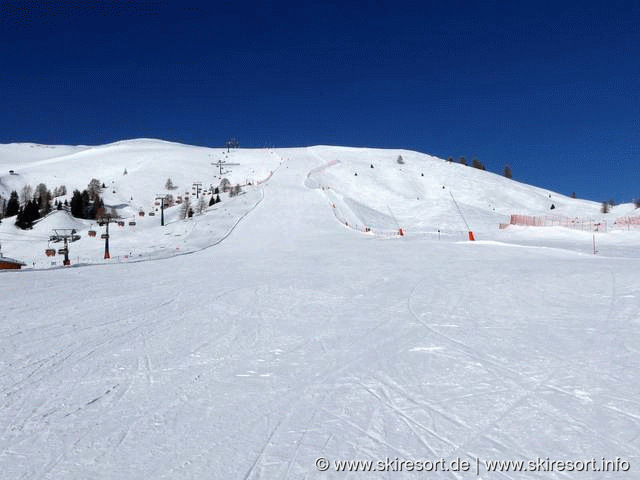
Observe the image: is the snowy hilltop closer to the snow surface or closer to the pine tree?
the pine tree

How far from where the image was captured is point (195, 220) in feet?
132

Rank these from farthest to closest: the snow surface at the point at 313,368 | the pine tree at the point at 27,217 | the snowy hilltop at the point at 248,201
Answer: the pine tree at the point at 27,217 < the snowy hilltop at the point at 248,201 < the snow surface at the point at 313,368

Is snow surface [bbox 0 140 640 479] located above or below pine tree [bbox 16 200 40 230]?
below

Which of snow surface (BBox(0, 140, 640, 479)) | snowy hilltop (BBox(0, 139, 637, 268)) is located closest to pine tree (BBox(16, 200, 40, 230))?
snowy hilltop (BBox(0, 139, 637, 268))

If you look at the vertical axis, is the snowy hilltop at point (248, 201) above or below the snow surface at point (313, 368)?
above

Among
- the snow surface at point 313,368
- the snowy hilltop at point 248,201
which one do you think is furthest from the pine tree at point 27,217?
the snow surface at point 313,368

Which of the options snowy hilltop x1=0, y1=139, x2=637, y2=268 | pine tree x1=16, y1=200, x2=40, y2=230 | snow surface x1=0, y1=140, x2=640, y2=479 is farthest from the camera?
pine tree x1=16, y1=200, x2=40, y2=230

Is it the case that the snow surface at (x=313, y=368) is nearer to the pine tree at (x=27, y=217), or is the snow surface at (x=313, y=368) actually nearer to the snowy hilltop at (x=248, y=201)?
the snowy hilltop at (x=248, y=201)

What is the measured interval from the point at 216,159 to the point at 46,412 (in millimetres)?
121264

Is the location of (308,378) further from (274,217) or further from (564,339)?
(274,217)

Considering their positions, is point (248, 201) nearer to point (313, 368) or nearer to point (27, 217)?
point (27, 217)

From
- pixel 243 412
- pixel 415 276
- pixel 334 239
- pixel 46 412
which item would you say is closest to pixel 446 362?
pixel 243 412

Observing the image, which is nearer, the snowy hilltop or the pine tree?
the snowy hilltop

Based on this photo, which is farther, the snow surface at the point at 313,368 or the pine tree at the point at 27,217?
the pine tree at the point at 27,217
